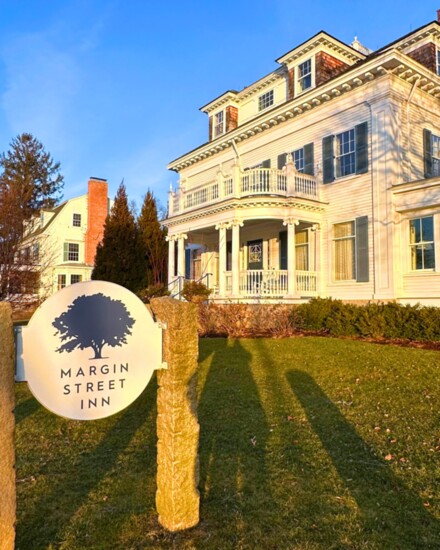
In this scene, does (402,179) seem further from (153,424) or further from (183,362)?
(183,362)

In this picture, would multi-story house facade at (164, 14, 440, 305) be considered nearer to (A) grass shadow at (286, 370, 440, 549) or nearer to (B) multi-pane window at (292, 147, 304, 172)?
(B) multi-pane window at (292, 147, 304, 172)

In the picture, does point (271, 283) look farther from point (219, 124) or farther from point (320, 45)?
point (219, 124)

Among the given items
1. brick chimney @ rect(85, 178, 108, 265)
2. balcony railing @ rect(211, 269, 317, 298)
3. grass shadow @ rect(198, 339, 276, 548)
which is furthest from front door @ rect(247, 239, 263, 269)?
brick chimney @ rect(85, 178, 108, 265)

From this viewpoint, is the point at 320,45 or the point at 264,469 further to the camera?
the point at 320,45

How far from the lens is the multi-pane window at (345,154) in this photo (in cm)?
1549

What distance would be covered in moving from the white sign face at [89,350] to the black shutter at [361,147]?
1369cm

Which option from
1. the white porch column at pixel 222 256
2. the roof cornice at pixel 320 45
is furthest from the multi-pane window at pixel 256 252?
the roof cornice at pixel 320 45

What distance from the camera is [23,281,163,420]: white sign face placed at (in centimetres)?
261

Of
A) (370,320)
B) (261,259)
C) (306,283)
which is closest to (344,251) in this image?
(306,283)

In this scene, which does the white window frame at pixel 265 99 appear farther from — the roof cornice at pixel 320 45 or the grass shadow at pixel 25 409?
the grass shadow at pixel 25 409

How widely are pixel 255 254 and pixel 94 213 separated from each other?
1970cm

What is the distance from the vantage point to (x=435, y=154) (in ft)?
52.3

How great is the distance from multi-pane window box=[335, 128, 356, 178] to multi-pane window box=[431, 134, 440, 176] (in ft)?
9.84

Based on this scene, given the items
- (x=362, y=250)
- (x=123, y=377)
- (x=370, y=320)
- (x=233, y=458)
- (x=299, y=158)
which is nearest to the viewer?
Answer: (x=123, y=377)
